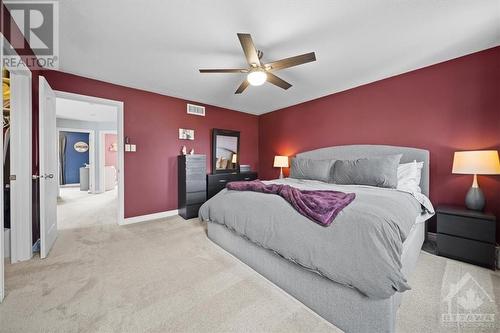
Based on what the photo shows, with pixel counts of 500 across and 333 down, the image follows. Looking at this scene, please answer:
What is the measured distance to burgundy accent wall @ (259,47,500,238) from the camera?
7.45 feet

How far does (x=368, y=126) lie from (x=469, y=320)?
8.79 feet

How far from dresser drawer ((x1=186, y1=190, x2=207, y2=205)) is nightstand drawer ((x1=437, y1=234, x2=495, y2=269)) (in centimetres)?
356

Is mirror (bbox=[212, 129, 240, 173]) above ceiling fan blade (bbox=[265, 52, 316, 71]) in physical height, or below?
below

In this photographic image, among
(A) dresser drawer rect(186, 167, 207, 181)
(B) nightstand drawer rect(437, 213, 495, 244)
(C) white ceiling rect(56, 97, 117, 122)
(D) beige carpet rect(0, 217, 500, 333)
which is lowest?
(D) beige carpet rect(0, 217, 500, 333)

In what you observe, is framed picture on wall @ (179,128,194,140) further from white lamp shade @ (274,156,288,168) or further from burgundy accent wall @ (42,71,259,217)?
white lamp shade @ (274,156,288,168)

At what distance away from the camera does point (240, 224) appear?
6.50 ft

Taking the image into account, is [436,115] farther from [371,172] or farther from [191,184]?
[191,184]

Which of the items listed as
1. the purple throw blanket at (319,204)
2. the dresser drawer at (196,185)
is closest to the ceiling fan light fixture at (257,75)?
the purple throw blanket at (319,204)

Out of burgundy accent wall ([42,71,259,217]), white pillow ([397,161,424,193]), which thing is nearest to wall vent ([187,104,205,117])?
burgundy accent wall ([42,71,259,217])

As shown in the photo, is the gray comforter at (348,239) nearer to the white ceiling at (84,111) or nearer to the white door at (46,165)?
the white door at (46,165)

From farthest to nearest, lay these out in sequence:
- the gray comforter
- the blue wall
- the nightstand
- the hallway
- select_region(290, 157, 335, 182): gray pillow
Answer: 1. the blue wall
2. the hallway
3. select_region(290, 157, 335, 182): gray pillow
4. the nightstand
5. the gray comforter

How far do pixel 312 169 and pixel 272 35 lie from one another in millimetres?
2154

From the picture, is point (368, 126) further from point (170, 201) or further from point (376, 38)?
point (170, 201)

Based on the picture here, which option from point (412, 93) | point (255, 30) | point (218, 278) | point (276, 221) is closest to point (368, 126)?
point (412, 93)
